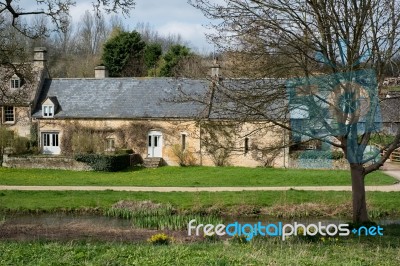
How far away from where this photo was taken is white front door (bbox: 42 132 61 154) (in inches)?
1234

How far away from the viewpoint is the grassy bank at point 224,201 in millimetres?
16298

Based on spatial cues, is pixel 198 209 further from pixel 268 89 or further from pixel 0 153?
pixel 0 153

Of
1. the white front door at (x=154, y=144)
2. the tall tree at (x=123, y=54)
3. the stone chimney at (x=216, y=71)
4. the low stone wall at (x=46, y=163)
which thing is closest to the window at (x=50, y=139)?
the low stone wall at (x=46, y=163)

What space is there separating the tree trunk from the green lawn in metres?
10.3

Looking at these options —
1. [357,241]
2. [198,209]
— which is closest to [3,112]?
[198,209]

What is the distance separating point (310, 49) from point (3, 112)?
26.8 m

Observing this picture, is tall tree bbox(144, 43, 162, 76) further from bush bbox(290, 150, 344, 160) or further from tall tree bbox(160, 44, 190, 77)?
bush bbox(290, 150, 344, 160)

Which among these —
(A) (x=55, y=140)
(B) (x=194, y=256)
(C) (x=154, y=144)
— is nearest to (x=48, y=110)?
(A) (x=55, y=140)

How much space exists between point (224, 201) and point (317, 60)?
8.43 metres

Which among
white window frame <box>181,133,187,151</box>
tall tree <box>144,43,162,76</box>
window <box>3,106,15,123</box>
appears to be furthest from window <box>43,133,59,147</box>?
tall tree <box>144,43,162,76</box>

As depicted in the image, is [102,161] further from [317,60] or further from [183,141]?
[317,60]

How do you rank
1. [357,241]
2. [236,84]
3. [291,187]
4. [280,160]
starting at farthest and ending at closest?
[280,160], [291,187], [236,84], [357,241]

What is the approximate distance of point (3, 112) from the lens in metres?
32.2

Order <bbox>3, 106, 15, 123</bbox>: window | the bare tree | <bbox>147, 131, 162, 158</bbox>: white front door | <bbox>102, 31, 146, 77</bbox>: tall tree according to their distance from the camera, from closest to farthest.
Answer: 1. the bare tree
2. <bbox>147, 131, 162, 158</bbox>: white front door
3. <bbox>3, 106, 15, 123</bbox>: window
4. <bbox>102, 31, 146, 77</bbox>: tall tree
